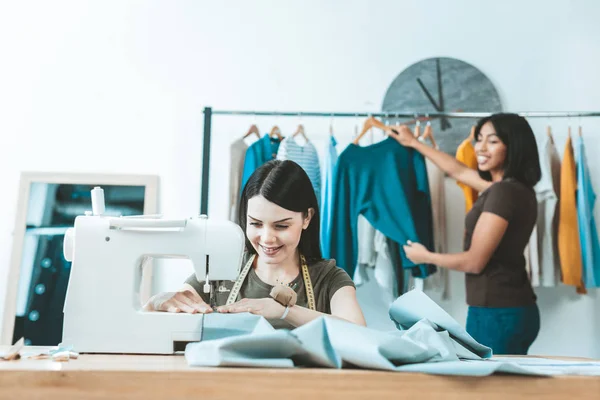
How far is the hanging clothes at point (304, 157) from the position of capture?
280 cm

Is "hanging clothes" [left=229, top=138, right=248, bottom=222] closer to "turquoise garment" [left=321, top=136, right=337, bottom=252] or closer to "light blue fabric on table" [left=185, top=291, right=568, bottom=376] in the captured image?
"turquoise garment" [left=321, top=136, right=337, bottom=252]

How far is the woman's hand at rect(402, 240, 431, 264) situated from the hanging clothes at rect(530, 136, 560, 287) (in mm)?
554

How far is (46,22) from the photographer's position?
3240mm

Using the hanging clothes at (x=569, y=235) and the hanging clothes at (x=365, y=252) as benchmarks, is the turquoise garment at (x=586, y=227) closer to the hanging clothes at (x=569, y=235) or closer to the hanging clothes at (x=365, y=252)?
the hanging clothes at (x=569, y=235)

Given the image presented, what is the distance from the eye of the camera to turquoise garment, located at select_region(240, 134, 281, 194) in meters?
2.79

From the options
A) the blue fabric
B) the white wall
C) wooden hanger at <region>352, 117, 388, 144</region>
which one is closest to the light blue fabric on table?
the blue fabric

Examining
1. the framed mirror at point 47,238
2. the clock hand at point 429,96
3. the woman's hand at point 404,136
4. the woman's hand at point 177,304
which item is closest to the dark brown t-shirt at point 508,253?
the woman's hand at point 404,136

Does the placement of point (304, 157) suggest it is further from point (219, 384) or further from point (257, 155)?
point (219, 384)

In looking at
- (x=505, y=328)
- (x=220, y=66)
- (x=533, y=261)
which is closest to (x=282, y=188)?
(x=505, y=328)

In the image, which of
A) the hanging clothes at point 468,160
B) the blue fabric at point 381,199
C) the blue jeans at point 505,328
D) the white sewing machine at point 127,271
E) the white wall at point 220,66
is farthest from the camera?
Result: the white wall at point 220,66

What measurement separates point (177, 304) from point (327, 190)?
163cm

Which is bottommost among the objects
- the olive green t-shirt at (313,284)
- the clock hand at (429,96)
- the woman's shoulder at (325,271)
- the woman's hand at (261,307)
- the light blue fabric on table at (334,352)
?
the light blue fabric on table at (334,352)

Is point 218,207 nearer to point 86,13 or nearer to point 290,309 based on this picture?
point 86,13

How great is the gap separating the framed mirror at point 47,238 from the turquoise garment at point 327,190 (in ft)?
2.94
